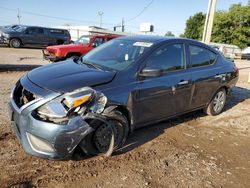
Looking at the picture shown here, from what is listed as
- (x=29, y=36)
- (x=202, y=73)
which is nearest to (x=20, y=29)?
(x=29, y=36)

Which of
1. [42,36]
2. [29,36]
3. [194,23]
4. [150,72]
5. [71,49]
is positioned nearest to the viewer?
[150,72]

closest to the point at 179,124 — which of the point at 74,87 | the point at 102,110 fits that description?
the point at 102,110

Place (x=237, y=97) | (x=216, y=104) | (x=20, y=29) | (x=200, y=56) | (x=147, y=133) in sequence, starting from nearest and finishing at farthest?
1. (x=147, y=133)
2. (x=200, y=56)
3. (x=216, y=104)
4. (x=237, y=97)
5. (x=20, y=29)

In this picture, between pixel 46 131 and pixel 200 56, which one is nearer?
pixel 46 131

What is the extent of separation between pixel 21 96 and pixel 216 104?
4.19 meters

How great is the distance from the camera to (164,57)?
14.1 ft

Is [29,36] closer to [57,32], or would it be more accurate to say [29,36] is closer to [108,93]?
[57,32]

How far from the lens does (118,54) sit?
4.39 m

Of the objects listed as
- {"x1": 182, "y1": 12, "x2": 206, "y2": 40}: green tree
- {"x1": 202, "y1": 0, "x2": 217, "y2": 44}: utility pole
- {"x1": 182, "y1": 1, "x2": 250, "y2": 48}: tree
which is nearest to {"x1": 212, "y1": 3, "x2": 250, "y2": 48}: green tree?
{"x1": 182, "y1": 1, "x2": 250, "y2": 48}: tree

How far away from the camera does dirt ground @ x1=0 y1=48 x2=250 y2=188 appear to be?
10.2 feet

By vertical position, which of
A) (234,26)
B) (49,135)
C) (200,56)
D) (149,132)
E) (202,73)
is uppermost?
(234,26)

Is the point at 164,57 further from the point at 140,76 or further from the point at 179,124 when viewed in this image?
the point at 179,124

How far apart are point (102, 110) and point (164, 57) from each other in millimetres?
1593

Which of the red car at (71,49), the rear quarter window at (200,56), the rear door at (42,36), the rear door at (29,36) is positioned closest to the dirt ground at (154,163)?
the rear quarter window at (200,56)
